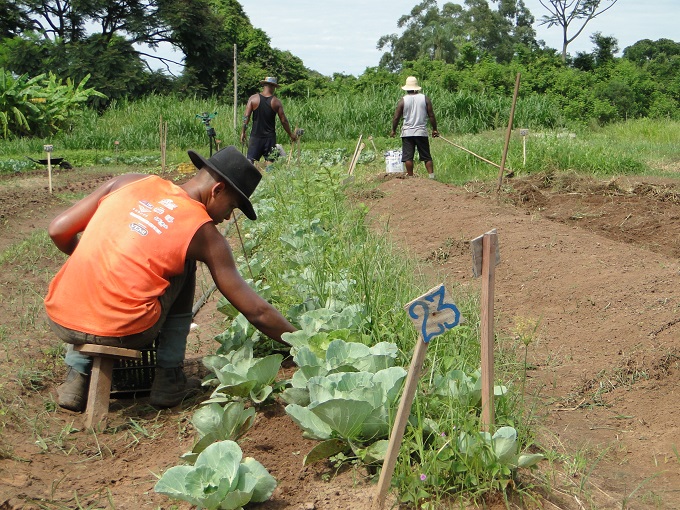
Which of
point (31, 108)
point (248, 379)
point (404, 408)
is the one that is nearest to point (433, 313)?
point (404, 408)

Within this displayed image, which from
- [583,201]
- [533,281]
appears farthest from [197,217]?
[583,201]

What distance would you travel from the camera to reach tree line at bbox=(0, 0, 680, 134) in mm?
22781

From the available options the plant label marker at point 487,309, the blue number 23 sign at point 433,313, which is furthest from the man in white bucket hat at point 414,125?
the blue number 23 sign at point 433,313

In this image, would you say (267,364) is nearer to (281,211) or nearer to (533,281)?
(533,281)

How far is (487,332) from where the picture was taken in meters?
2.54

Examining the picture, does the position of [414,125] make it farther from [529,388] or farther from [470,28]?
[470,28]

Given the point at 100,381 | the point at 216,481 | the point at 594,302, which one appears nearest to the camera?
the point at 216,481

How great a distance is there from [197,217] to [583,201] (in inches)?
284

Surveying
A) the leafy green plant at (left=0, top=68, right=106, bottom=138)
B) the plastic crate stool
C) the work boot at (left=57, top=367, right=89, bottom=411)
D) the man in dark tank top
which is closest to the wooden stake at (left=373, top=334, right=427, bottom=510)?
the plastic crate stool

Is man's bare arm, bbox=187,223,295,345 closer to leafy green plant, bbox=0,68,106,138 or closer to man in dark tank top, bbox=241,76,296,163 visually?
man in dark tank top, bbox=241,76,296,163

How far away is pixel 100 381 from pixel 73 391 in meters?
0.24

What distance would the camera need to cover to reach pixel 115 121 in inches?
808

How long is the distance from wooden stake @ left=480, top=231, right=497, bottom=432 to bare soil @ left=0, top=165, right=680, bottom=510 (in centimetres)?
32

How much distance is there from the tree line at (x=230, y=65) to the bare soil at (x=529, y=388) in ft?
49.1
